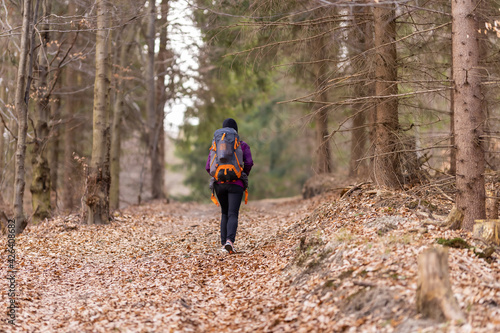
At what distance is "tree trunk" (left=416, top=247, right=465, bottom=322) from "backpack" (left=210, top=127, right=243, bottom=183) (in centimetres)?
374

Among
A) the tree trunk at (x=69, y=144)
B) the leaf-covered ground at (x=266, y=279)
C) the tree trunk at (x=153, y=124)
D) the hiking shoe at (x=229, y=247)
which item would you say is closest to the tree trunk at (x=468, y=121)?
the leaf-covered ground at (x=266, y=279)

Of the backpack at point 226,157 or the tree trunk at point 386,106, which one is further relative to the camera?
the tree trunk at point 386,106

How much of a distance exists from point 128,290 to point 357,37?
20.9ft

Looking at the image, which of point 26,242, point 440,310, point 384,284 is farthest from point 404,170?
point 26,242

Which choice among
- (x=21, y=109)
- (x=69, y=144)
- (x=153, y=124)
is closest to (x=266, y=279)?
→ (x=21, y=109)

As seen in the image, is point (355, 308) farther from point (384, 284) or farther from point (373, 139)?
point (373, 139)

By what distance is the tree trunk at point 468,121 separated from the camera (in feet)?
18.8

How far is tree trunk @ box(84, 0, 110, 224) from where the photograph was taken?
33.2 feet

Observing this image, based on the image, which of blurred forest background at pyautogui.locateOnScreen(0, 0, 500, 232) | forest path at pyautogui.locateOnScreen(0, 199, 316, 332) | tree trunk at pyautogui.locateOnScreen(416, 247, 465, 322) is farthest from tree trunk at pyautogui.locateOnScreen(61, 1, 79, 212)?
tree trunk at pyautogui.locateOnScreen(416, 247, 465, 322)

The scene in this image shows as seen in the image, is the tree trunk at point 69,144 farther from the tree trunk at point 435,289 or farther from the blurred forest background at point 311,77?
the tree trunk at point 435,289

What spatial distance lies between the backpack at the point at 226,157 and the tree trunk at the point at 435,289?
3.74 metres

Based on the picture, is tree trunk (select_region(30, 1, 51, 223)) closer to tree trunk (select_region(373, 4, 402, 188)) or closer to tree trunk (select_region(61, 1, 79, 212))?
tree trunk (select_region(61, 1, 79, 212))

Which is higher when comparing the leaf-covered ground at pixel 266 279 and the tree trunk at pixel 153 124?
the tree trunk at pixel 153 124

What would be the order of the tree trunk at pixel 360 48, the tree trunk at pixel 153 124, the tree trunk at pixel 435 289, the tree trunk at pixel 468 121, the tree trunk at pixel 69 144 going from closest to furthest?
1. the tree trunk at pixel 435 289
2. the tree trunk at pixel 468 121
3. the tree trunk at pixel 360 48
4. the tree trunk at pixel 69 144
5. the tree trunk at pixel 153 124
